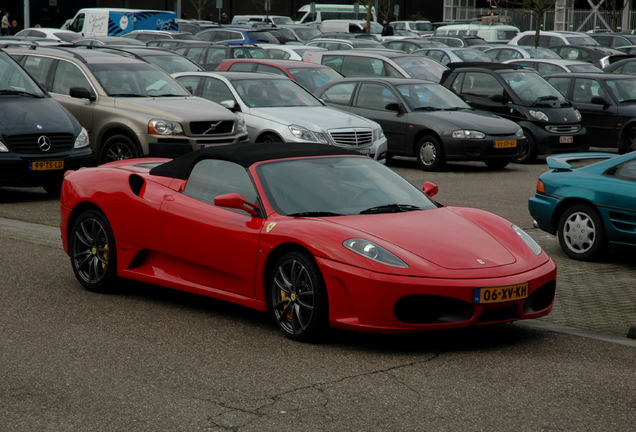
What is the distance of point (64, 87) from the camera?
53.5ft

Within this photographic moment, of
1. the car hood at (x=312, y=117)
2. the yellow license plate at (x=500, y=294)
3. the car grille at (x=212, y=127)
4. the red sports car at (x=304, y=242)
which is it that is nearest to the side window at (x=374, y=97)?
the car hood at (x=312, y=117)

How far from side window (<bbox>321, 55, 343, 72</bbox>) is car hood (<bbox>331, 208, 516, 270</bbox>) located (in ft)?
56.4

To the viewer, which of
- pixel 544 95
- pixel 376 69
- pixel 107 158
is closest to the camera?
pixel 107 158

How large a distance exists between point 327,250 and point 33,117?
7910 mm

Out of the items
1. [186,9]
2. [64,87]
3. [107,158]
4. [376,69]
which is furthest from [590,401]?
[186,9]

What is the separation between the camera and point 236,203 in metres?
7.65

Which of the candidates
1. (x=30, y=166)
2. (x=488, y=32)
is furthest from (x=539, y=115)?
(x=488, y=32)

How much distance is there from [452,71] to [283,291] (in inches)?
592

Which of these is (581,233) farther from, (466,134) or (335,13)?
(335,13)

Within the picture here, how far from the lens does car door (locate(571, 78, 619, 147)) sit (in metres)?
21.0

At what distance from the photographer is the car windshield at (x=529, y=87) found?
68.1 feet

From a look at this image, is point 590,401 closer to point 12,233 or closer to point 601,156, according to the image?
point 601,156

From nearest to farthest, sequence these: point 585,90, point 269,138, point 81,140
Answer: point 81,140 → point 269,138 → point 585,90

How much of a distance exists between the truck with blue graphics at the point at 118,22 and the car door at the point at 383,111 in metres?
24.0
